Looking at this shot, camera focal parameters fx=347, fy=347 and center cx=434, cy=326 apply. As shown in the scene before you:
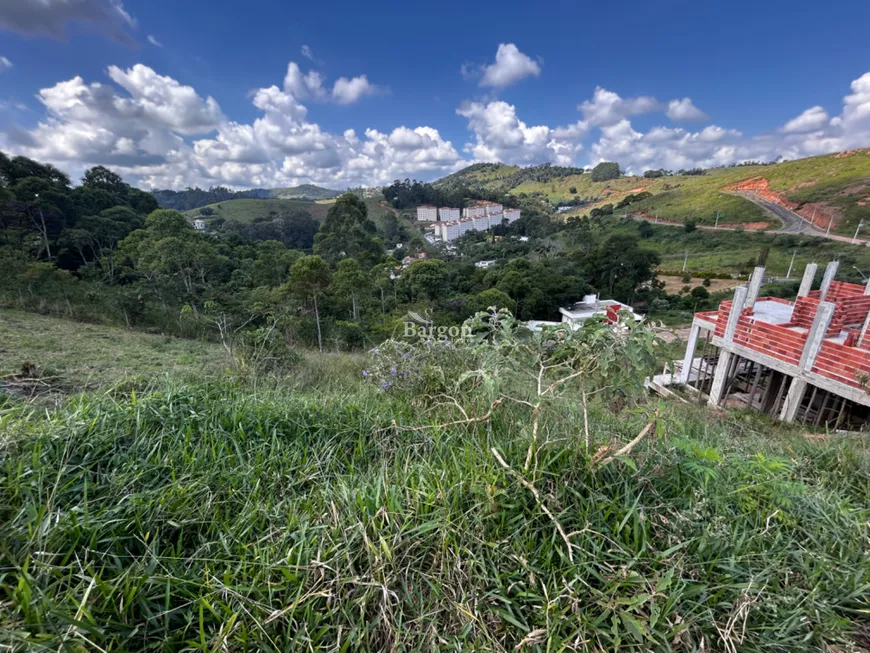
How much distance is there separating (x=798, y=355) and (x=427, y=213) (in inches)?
2938

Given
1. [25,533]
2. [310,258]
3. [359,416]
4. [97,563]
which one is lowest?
[310,258]

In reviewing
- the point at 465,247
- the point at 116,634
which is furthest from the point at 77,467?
the point at 465,247

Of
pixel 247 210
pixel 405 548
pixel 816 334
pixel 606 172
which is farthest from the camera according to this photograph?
pixel 606 172

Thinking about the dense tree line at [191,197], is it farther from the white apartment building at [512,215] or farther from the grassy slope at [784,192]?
the grassy slope at [784,192]

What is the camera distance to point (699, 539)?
3.79 feet

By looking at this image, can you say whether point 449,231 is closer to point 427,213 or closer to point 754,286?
point 427,213

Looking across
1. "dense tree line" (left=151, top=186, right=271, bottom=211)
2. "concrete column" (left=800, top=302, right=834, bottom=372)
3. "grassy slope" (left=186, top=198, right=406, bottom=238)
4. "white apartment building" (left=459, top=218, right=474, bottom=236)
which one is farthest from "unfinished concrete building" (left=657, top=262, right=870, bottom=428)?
"dense tree line" (left=151, top=186, right=271, bottom=211)

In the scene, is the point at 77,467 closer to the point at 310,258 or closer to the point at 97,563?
the point at 97,563

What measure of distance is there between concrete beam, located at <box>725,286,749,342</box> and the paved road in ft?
147

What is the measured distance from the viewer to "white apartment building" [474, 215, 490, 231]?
227ft

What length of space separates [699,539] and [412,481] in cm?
100

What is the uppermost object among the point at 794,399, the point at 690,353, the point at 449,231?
the point at 794,399

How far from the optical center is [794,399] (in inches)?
254

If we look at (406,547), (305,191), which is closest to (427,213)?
(406,547)
